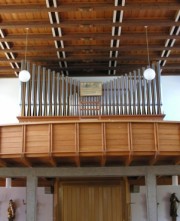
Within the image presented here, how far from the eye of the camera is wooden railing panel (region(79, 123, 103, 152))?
9.10 metres

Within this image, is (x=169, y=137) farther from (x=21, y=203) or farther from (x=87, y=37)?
(x=21, y=203)

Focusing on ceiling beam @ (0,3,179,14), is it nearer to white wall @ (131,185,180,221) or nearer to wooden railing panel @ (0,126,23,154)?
wooden railing panel @ (0,126,23,154)

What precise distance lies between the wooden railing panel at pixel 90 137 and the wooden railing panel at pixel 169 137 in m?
1.44

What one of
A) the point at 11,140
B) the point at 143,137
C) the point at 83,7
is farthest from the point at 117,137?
the point at 83,7

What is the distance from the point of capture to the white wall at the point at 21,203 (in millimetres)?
13852

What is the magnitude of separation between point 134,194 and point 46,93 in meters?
4.75

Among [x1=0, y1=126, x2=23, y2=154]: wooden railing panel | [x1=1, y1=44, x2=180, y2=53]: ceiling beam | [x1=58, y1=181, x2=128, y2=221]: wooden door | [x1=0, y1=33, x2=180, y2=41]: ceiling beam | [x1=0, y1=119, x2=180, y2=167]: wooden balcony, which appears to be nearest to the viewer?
[x1=0, y1=119, x2=180, y2=167]: wooden balcony

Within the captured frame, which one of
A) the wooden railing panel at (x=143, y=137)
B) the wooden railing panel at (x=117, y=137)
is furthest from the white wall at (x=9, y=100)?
the wooden railing panel at (x=143, y=137)

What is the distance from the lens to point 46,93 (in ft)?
44.3

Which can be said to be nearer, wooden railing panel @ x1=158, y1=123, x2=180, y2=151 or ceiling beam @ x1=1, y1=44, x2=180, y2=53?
wooden railing panel @ x1=158, y1=123, x2=180, y2=151

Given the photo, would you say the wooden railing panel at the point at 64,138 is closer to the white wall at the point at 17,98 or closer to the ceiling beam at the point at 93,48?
the ceiling beam at the point at 93,48

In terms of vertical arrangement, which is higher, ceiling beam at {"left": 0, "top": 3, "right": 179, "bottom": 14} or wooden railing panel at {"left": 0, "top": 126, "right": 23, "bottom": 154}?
ceiling beam at {"left": 0, "top": 3, "right": 179, "bottom": 14}

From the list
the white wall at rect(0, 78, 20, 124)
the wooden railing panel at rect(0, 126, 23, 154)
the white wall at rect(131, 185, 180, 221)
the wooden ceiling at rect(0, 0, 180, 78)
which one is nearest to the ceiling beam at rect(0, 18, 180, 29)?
the wooden ceiling at rect(0, 0, 180, 78)

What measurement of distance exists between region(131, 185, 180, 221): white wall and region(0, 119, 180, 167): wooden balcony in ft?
16.0
